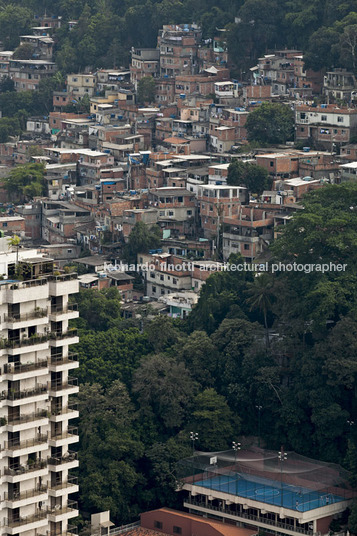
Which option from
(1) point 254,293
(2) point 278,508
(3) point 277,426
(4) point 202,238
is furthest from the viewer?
(4) point 202,238

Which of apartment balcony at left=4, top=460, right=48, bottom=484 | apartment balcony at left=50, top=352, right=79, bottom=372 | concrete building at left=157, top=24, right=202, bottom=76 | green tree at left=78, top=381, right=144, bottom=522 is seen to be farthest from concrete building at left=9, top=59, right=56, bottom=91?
apartment balcony at left=4, top=460, right=48, bottom=484

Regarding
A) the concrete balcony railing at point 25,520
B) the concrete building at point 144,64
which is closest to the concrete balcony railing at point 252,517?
the concrete balcony railing at point 25,520

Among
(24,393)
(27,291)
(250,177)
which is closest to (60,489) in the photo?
(24,393)

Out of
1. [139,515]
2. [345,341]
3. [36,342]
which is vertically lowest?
[139,515]

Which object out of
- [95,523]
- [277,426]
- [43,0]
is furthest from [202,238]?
[43,0]

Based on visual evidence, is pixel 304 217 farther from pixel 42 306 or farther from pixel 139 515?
pixel 42 306

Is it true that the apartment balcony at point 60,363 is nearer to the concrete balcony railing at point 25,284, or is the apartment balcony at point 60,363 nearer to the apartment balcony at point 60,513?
the concrete balcony railing at point 25,284

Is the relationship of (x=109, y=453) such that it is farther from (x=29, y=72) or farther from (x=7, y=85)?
(x=7, y=85)
